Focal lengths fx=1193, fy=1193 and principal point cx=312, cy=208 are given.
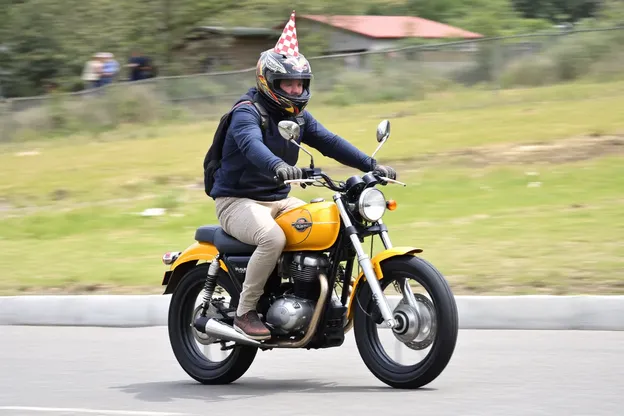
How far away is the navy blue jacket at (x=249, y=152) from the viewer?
271 inches

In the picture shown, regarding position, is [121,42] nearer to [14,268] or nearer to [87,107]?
[87,107]

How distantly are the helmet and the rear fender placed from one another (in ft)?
3.50

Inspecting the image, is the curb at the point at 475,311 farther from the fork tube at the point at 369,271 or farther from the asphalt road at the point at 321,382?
the fork tube at the point at 369,271

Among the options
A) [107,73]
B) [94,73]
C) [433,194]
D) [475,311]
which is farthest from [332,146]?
[94,73]

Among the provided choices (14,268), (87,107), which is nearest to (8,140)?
(87,107)

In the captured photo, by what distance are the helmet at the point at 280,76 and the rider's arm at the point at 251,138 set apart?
0.16 metres

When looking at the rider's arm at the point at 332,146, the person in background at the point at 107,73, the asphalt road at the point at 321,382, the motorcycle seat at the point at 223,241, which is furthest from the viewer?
the person in background at the point at 107,73

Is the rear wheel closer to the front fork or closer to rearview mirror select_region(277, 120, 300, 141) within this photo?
the front fork

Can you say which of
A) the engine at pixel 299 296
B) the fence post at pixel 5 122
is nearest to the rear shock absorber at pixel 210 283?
the engine at pixel 299 296

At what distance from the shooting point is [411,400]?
6320 mm

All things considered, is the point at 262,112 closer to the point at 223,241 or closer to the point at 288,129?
the point at 288,129

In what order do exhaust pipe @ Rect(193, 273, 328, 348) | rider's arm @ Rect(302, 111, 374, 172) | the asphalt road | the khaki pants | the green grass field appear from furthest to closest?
the green grass field < rider's arm @ Rect(302, 111, 374, 172) < the khaki pants < exhaust pipe @ Rect(193, 273, 328, 348) < the asphalt road

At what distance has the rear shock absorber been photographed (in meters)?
7.37

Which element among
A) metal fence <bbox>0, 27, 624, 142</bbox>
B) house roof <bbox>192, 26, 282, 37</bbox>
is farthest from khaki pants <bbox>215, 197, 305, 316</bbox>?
house roof <bbox>192, 26, 282, 37</bbox>
